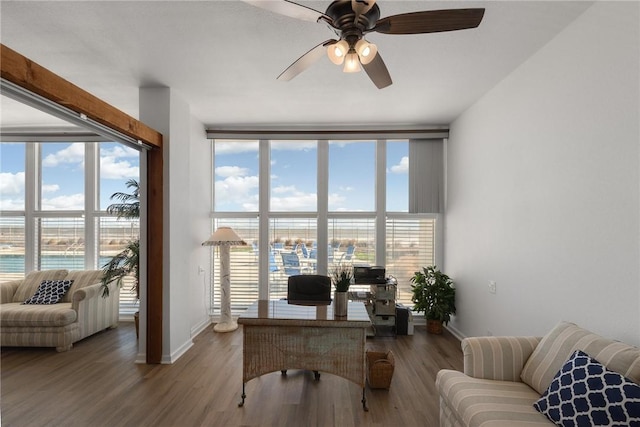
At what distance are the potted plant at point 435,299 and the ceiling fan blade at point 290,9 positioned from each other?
3.66 metres

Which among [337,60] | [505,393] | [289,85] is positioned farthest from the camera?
[289,85]

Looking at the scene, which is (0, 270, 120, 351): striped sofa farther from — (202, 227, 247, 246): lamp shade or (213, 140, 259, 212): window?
(213, 140, 259, 212): window

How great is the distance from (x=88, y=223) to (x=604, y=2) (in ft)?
21.0

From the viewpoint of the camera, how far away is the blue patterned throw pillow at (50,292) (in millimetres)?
4082

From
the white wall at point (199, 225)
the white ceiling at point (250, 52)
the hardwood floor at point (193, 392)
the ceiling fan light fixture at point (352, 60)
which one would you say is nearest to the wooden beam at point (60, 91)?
the white ceiling at point (250, 52)

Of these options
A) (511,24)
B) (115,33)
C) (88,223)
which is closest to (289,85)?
(115,33)

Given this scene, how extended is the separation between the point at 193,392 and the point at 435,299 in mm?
3148

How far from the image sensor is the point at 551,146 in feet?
8.11

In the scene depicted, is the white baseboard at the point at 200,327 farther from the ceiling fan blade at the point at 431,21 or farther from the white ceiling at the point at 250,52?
the ceiling fan blade at the point at 431,21

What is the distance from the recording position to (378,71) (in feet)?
6.73

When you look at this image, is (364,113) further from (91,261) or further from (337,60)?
(91,261)

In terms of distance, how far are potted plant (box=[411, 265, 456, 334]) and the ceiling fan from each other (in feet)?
11.1

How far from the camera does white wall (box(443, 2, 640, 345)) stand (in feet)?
6.05

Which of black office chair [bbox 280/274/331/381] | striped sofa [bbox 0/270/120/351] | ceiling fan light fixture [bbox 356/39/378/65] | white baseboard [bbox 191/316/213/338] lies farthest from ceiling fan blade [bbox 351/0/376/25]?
striped sofa [bbox 0/270/120/351]
